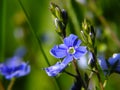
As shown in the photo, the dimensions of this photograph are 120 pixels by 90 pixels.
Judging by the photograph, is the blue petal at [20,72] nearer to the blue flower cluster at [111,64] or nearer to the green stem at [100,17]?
the blue flower cluster at [111,64]

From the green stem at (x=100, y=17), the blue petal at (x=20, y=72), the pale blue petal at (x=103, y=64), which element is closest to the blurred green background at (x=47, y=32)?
the green stem at (x=100, y=17)

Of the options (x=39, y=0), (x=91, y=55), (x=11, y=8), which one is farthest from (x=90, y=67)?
(x=11, y=8)

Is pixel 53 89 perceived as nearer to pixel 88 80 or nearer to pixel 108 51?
pixel 108 51

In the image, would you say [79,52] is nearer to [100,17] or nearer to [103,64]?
[103,64]

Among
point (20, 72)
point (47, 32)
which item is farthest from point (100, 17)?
point (47, 32)

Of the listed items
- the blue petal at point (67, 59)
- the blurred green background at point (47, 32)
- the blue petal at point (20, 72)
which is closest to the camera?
the blue petal at point (67, 59)

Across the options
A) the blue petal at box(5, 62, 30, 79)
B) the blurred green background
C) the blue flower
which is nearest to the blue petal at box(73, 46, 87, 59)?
the blue flower

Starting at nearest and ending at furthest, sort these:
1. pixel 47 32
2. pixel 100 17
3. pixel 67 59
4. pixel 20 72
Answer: pixel 67 59
pixel 20 72
pixel 100 17
pixel 47 32
